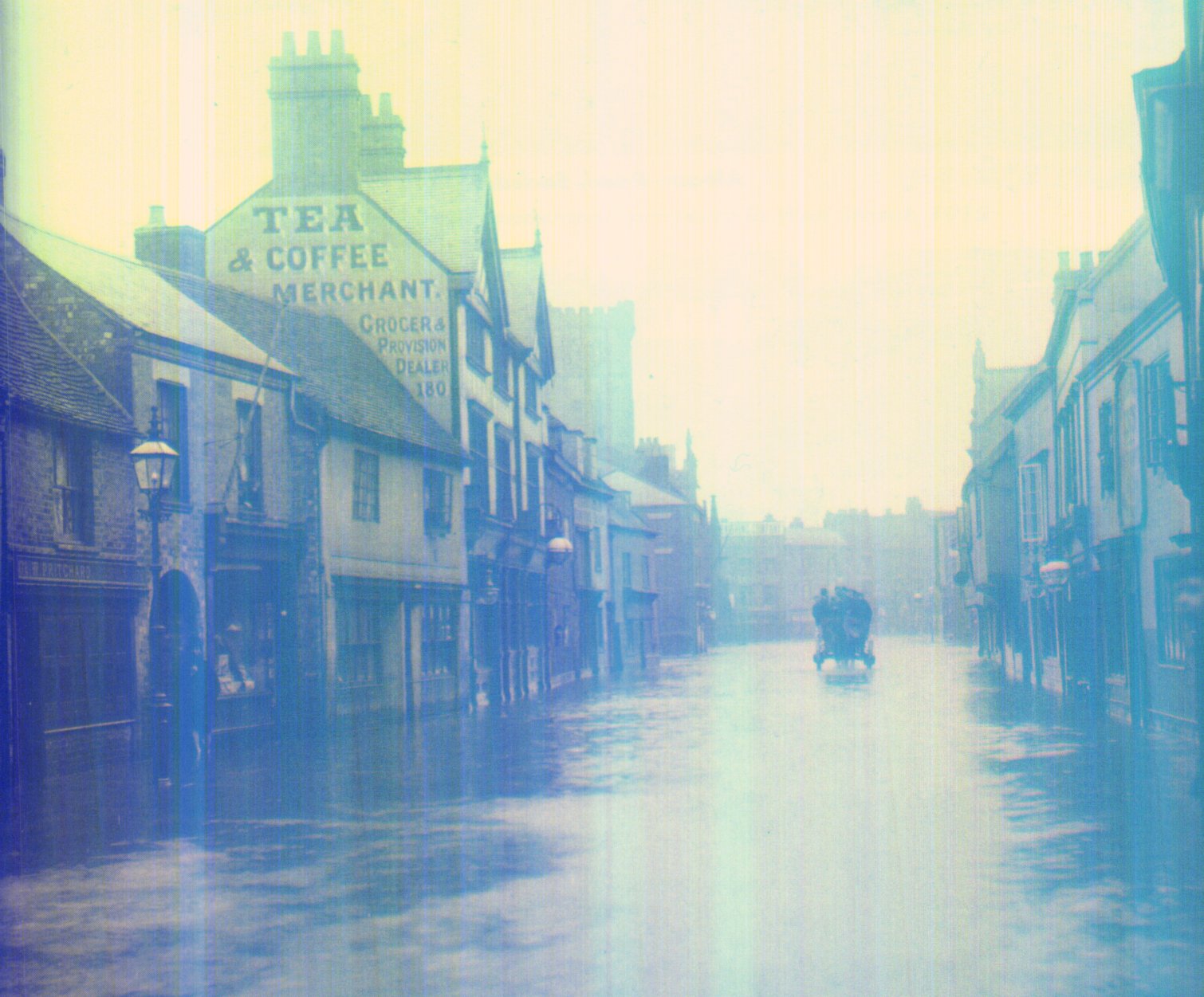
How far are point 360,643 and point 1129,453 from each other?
4.81 meters

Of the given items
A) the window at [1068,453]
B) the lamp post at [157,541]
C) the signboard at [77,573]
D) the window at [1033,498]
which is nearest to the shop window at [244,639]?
the lamp post at [157,541]

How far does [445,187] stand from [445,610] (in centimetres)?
273

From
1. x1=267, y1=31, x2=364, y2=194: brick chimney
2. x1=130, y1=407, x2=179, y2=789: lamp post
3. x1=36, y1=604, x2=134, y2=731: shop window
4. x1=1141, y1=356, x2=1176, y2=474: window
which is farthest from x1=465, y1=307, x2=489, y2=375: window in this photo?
x1=1141, y1=356, x2=1176, y2=474: window

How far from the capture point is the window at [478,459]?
692 centimetres

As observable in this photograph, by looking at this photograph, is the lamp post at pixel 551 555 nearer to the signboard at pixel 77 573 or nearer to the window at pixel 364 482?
the window at pixel 364 482

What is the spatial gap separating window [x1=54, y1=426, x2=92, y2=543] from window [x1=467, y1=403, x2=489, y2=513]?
7.69ft

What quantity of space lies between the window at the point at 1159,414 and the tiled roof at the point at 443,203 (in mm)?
4063

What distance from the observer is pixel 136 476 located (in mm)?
6285

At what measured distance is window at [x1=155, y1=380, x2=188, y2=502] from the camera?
637 centimetres

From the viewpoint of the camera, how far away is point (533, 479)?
24.3 feet

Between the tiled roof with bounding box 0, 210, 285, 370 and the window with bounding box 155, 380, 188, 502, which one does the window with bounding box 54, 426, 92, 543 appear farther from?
the tiled roof with bounding box 0, 210, 285, 370

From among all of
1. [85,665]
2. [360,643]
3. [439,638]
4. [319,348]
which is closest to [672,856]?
[439,638]

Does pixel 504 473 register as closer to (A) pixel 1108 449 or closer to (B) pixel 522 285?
(B) pixel 522 285

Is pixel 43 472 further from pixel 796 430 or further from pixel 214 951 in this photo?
pixel 796 430
